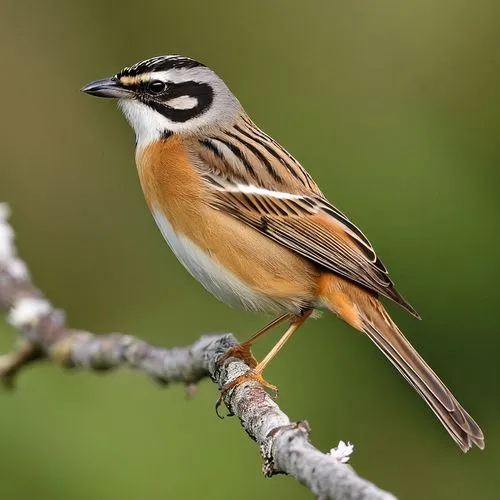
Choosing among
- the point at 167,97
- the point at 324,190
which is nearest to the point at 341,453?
the point at 167,97

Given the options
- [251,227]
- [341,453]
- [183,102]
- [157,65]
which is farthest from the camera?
[183,102]

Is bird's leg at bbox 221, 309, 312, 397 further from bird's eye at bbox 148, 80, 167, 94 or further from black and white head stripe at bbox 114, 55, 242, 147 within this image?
bird's eye at bbox 148, 80, 167, 94

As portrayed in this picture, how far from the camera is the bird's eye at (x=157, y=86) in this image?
5.96m

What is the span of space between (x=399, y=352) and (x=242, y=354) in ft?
2.54

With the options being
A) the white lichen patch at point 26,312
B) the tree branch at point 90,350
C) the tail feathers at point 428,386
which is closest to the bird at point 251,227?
the tail feathers at point 428,386

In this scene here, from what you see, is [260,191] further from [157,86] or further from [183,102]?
[157,86]

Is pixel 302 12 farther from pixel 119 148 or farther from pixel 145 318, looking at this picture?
pixel 145 318

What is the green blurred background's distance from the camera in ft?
18.5

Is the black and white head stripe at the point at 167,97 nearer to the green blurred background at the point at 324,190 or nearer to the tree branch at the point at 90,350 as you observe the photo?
the tree branch at the point at 90,350

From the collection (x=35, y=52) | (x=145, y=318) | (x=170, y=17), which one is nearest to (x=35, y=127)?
(x=35, y=52)

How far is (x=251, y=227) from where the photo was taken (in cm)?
573

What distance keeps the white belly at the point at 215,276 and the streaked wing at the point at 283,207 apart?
0.92 ft

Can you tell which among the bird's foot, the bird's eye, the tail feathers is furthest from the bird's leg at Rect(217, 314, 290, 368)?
the bird's eye

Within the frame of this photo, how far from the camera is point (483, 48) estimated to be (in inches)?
308
